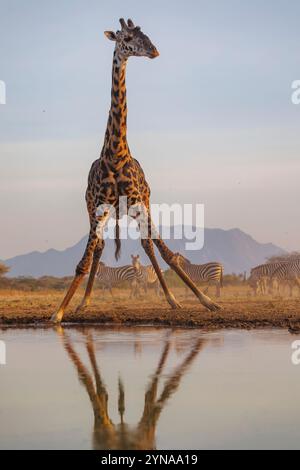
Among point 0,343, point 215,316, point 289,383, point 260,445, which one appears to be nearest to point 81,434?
point 260,445

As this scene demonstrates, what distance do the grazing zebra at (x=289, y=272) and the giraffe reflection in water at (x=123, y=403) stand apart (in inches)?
729

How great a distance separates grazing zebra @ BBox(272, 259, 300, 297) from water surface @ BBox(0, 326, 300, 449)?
1733 centimetres

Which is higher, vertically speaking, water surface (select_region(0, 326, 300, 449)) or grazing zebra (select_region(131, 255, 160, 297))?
water surface (select_region(0, 326, 300, 449))

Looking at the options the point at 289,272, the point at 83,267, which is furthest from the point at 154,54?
the point at 289,272

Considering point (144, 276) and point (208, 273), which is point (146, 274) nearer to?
point (144, 276)

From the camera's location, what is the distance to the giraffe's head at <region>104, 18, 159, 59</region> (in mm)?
13711

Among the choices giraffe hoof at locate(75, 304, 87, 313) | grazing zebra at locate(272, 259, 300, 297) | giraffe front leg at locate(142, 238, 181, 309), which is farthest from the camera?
grazing zebra at locate(272, 259, 300, 297)

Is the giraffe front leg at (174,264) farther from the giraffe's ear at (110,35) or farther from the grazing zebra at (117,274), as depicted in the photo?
the grazing zebra at (117,274)

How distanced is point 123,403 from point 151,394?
1.31 ft

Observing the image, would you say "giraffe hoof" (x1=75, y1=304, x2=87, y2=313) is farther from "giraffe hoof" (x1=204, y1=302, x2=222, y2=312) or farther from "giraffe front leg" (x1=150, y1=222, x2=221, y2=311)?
"giraffe hoof" (x1=204, y1=302, x2=222, y2=312)

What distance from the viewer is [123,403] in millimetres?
6594

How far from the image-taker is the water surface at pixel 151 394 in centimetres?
546

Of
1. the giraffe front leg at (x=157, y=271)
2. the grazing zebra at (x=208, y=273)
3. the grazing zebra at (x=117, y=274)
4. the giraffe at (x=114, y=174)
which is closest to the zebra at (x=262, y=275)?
the grazing zebra at (x=208, y=273)

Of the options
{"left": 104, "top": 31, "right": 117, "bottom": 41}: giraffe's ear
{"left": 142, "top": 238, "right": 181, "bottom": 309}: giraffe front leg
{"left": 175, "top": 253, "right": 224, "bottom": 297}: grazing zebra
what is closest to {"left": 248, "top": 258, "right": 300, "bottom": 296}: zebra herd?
{"left": 175, "top": 253, "right": 224, "bottom": 297}: grazing zebra
